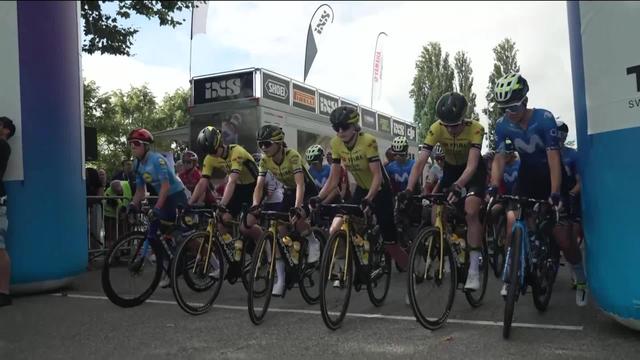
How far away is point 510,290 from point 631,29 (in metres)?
1.96

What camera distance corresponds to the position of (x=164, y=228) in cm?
611

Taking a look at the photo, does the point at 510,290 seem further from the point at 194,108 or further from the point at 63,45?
the point at 194,108

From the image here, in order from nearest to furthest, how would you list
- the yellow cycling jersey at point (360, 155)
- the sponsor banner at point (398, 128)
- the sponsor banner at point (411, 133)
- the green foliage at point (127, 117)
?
the yellow cycling jersey at point (360, 155) → the sponsor banner at point (398, 128) → the sponsor banner at point (411, 133) → the green foliage at point (127, 117)

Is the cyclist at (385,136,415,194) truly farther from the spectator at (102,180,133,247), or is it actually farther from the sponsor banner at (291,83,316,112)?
the sponsor banner at (291,83,316,112)

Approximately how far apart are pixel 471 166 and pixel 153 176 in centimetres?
350

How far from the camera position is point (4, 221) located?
609 centimetres

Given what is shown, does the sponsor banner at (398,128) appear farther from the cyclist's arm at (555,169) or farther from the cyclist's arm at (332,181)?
the cyclist's arm at (555,169)

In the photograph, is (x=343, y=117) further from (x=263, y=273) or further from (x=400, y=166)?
(x=400, y=166)

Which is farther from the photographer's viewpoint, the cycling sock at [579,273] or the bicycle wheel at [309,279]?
the bicycle wheel at [309,279]

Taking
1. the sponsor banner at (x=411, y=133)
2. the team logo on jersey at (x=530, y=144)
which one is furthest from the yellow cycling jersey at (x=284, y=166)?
the sponsor banner at (x=411, y=133)

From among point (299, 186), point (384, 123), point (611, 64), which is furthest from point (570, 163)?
point (384, 123)

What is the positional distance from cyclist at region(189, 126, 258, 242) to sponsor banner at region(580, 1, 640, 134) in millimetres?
3579

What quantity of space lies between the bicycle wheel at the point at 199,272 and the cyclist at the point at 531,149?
2.73 meters

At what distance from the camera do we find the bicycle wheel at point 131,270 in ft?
18.2
